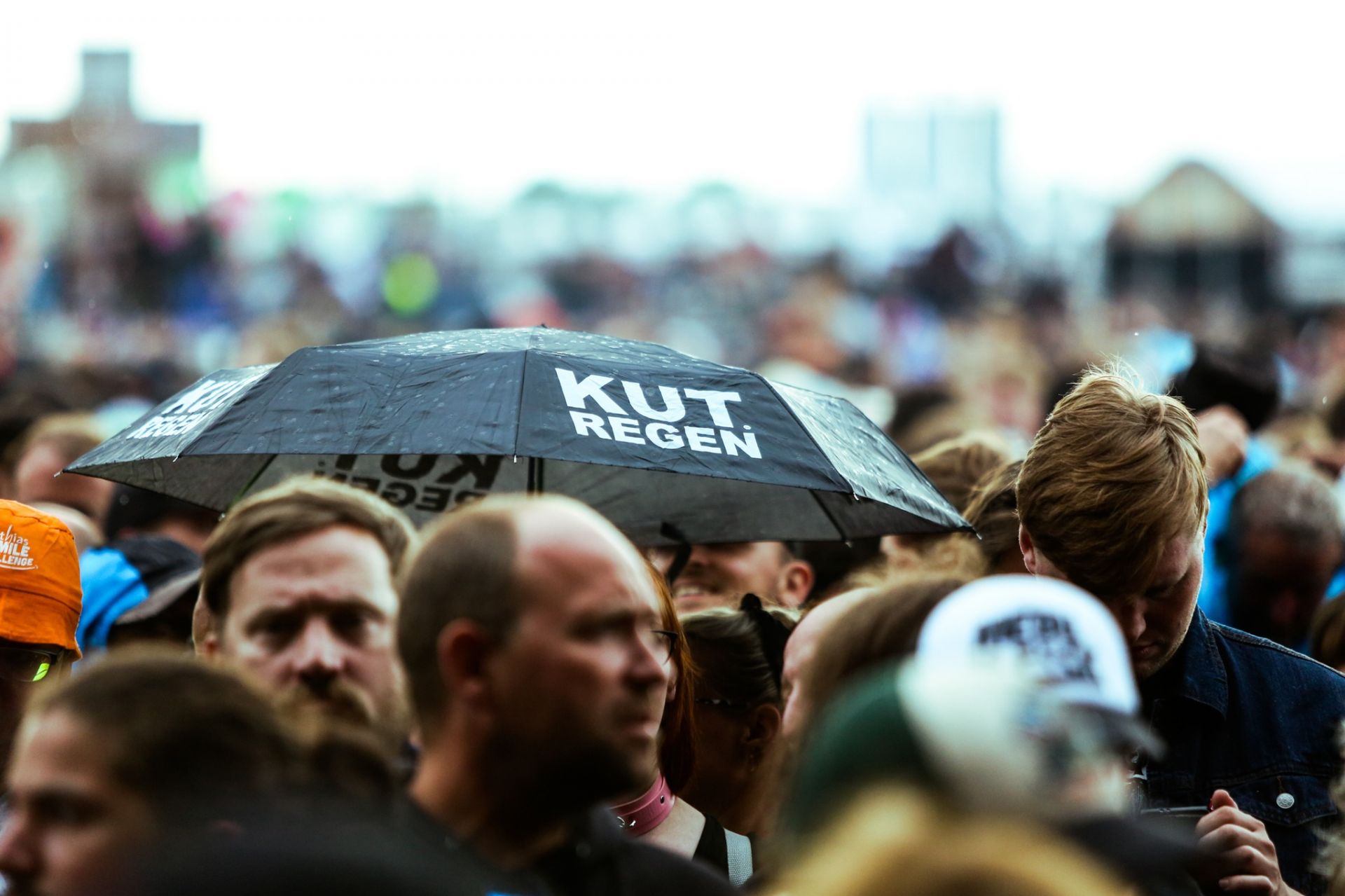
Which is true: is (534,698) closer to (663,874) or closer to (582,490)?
(663,874)

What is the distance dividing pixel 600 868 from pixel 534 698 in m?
0.30

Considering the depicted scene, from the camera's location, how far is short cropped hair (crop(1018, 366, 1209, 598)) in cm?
356

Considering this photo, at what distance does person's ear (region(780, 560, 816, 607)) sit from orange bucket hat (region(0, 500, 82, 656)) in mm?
2347

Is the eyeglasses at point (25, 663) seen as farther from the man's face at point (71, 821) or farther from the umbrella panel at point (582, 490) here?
the man's face at point (71, 821)

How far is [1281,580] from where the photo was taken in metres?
5.82

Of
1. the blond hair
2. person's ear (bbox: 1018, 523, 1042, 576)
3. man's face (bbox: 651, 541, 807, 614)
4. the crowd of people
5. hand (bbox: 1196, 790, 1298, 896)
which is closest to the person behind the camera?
the blond hair

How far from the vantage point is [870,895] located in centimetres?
190

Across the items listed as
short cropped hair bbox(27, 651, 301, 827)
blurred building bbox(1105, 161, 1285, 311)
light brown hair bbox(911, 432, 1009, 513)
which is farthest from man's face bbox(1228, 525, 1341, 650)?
blurred building bbox(1105, 161, 1285, 311)

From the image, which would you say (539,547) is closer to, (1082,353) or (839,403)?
(839,403)

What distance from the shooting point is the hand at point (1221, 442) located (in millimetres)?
6422

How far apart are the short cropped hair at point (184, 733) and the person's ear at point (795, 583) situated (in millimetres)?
3325

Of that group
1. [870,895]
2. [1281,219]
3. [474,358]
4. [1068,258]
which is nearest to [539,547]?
[870,895]

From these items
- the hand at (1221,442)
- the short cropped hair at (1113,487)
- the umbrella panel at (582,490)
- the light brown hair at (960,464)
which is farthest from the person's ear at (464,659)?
the hand at (1221,442)

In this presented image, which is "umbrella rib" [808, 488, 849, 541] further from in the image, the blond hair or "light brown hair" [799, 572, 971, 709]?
the blond hair
